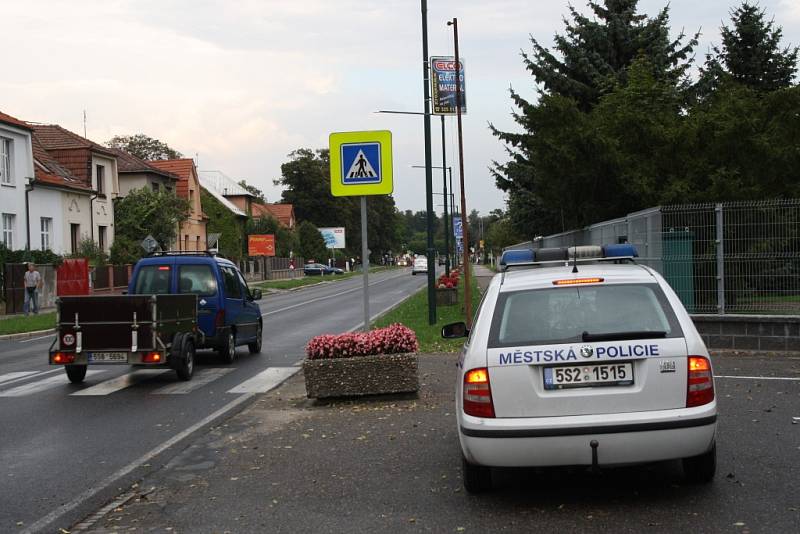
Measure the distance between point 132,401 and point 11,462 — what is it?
3602mm

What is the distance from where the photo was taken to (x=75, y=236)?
45.2 m

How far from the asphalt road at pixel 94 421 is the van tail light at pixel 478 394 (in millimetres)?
2648

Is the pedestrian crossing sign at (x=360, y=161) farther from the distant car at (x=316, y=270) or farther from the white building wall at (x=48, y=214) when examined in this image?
the distant car at (x=316, y=270)

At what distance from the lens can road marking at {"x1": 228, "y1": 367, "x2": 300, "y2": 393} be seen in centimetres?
1202

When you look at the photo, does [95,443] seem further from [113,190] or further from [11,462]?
[113,190]

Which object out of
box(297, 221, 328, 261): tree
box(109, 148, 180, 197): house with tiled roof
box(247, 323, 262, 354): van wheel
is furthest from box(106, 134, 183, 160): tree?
box(247, 323, 262, 354): van wheel

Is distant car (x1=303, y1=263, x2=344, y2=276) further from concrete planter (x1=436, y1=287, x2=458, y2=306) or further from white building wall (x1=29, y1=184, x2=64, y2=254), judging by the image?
concrete planter (x1=436, y1=287, x2=458, y2=306)

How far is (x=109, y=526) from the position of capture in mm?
5684

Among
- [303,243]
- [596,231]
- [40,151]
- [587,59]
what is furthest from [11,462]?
[303,243]

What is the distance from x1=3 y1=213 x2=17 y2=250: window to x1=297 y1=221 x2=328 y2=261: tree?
6642 centimetres

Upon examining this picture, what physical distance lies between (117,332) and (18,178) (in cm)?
2940

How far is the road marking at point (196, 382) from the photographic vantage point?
12.1 m

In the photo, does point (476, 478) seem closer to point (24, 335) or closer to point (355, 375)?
point (355, 375)

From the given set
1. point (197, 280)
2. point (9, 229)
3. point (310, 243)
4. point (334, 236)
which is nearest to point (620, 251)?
Answer: point (197, 280)
